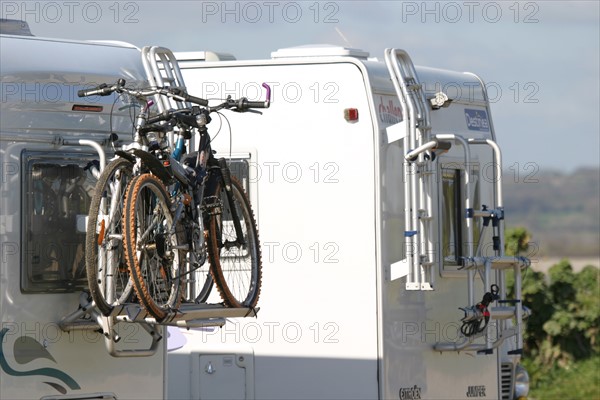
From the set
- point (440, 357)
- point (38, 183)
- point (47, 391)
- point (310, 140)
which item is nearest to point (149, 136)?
point (38, 183)

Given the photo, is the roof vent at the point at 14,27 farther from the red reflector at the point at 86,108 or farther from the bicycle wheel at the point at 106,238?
the bicycle wheel at the point at 106,238

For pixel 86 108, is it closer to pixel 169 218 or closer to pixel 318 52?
pixel 169 218

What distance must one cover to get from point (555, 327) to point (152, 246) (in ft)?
32.7

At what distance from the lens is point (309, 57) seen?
31.9ft

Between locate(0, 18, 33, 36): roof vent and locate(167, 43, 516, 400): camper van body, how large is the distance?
2.19 metres

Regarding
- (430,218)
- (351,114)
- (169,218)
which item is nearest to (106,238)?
(169,218)

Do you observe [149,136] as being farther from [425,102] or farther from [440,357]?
[440,357]

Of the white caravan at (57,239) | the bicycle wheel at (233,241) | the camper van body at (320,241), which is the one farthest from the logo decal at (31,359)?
the camper van body at (320,241)

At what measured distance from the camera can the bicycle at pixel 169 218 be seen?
22.7 ft

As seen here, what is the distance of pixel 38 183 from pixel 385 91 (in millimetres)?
3120

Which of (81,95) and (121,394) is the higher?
(81,95)

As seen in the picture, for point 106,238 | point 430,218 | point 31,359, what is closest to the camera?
point 106,238

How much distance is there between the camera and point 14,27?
768 cm

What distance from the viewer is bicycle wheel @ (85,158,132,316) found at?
22.7 ft
